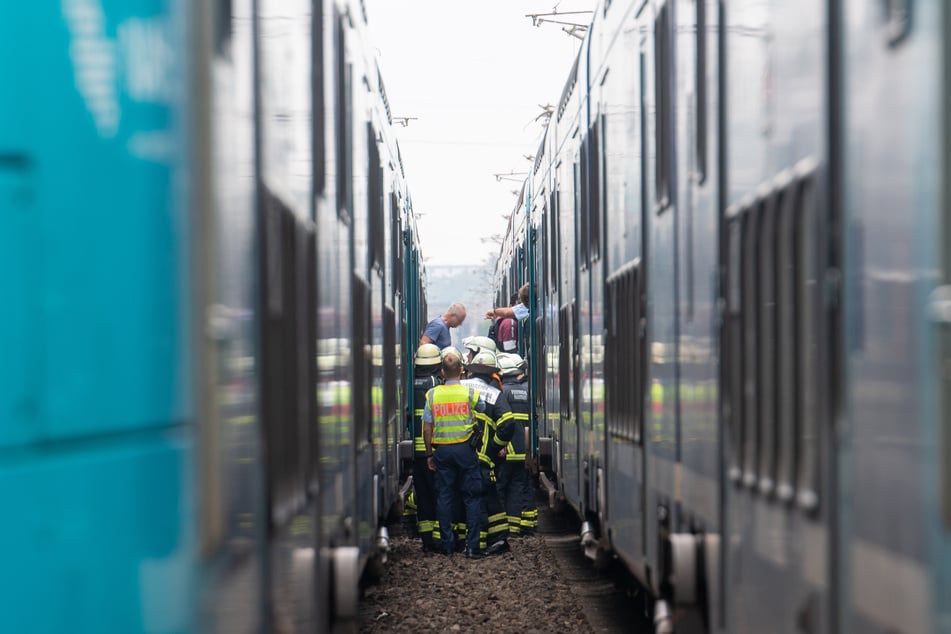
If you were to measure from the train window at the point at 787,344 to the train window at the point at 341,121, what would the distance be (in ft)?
6.44

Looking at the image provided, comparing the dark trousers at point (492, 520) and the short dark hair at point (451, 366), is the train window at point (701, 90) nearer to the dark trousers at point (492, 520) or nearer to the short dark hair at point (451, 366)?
the short dark hair at point (451, 366)

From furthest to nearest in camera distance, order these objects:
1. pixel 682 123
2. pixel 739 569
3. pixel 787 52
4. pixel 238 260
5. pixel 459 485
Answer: pixel 459 485 < pixel 682 123 < pixel 739 569 < pixel 787 52 < pixel 238 260

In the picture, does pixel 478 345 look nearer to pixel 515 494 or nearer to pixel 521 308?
pixel 515 494

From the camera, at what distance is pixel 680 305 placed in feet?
14.3

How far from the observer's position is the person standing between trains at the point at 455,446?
33.9ft

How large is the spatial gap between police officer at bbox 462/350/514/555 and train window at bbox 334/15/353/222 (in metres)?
5.57

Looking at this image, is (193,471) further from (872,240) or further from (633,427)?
(633,427)

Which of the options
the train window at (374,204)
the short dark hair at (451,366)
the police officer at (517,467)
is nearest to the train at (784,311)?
the train window at (374,204)

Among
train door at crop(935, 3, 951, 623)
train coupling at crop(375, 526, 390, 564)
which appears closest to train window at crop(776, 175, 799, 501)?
train door at crop(935, 3, 951, 623)

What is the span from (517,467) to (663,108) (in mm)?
6847

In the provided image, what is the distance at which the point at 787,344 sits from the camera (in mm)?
2959

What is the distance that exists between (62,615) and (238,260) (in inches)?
31.8

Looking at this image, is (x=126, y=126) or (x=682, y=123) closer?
(x=126, y=126)

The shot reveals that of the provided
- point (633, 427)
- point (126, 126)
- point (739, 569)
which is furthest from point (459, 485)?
point (126, 126)
